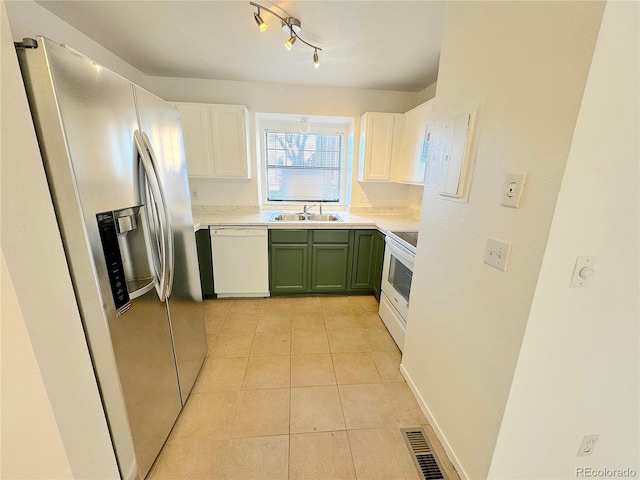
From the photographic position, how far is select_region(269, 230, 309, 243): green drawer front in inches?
109

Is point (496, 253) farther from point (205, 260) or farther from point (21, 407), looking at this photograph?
point (205, 260)

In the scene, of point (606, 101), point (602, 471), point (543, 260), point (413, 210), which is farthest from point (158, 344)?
point (413, 210)

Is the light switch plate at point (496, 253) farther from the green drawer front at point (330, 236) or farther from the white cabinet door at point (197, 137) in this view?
the white cabinet door at point (197, 137)

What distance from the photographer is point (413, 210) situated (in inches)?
131

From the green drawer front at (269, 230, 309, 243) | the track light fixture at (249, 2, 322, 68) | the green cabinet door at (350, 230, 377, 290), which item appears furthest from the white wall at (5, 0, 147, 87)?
the green cabinet door at (350, 230, 377, 290)

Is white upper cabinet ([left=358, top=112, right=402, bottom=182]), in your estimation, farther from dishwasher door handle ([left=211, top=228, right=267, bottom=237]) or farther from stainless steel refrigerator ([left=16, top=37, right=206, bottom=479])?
stainless steel refrigerator ([left=16, top=37, right=206, bottom=479])

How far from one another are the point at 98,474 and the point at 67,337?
570 mm

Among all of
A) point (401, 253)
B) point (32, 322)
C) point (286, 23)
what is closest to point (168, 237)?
point (32, 322)

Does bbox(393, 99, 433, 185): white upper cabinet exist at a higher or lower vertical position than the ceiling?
lower

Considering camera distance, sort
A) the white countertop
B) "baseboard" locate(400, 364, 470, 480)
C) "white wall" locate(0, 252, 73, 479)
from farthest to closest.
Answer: the white countertop → "baseboard" locate(400, 364, 470, 480) → "white wall" locate(0, 252, 73, 479)

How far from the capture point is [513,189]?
952 millimetres

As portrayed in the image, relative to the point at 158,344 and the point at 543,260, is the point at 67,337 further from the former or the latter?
the point at 543,260

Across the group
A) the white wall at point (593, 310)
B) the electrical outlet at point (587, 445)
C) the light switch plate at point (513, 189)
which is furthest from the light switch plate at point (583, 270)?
the electrical outlet at point (587, 445)

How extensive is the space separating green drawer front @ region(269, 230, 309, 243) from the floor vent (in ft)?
6.08
